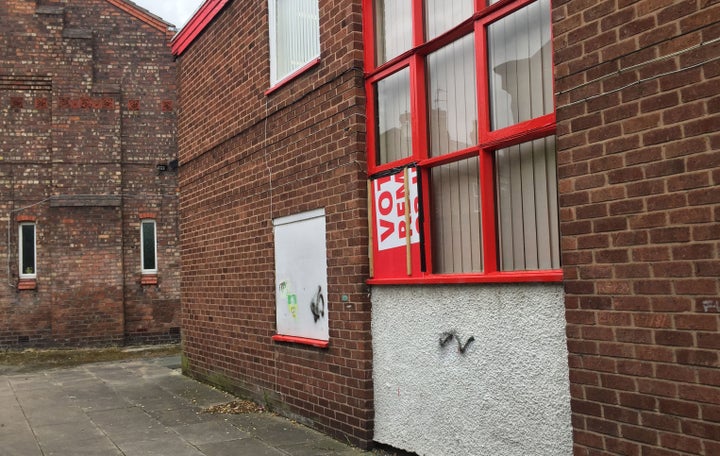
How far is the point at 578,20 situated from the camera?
4.20m

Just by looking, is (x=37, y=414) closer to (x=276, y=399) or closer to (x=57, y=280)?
(x=276, y=399)

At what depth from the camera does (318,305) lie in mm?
7324

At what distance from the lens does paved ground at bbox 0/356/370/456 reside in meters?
6.82

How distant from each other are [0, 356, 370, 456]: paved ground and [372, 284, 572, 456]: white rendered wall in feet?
2.89

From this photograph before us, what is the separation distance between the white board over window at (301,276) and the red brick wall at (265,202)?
0.49ft

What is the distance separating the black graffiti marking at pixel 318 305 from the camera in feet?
23.7

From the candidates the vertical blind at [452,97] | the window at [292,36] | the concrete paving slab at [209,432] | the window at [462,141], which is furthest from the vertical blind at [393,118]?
the concrete paving slab at [209,432]

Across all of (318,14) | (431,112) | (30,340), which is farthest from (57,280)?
(431,112)

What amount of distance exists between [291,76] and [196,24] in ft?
11.3

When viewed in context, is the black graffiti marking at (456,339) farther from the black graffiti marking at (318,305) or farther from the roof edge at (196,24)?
the roof edge at (196,24)

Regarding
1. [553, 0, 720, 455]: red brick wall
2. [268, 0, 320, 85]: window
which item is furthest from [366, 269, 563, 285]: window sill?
[268, 0, 320, 85]: window

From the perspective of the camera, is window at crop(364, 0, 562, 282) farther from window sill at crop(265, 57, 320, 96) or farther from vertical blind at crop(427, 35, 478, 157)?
window sill at crop(265, 57, 320, 96)

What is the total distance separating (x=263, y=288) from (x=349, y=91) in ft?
9.36

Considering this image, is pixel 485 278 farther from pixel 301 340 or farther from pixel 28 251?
pixel 28 251
